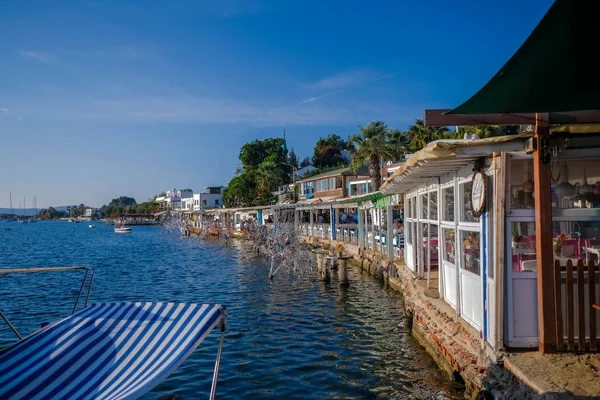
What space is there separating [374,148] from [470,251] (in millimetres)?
33457

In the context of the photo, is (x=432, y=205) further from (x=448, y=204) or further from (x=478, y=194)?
(x=478, y=194)

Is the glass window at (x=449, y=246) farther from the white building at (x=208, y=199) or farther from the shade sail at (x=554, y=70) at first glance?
the white building at (x=208, y=199)

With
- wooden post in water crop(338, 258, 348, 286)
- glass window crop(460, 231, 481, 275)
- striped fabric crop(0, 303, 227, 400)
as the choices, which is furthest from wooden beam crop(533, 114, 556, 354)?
wooden post in water crop(338, 258, 348, 286)

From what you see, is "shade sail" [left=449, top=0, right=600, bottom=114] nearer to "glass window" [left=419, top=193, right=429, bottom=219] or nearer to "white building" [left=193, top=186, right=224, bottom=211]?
"glass window" [left=419, top=193, right=429, bottom=219]

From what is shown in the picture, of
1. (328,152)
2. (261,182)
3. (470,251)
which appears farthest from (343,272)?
(328,152)

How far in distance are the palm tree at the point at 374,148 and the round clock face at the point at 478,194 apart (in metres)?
34.3

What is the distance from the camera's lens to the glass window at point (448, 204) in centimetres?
1091

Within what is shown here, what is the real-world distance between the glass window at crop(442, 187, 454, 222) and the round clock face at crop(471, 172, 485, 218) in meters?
2.49

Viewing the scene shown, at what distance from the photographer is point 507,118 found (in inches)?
316

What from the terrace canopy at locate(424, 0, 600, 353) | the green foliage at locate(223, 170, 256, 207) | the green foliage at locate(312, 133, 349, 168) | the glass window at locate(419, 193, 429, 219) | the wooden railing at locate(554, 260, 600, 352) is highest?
the green foliage at locate(312, 133, 349, 168)

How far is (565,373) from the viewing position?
21.4ft

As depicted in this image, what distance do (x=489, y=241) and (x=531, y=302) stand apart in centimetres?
109

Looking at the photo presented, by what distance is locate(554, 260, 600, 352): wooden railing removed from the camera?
719 centimetres

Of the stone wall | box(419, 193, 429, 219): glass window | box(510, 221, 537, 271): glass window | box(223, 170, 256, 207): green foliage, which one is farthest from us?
box(223, 170, 256, 207): green foliage
